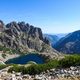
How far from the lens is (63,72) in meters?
31.9

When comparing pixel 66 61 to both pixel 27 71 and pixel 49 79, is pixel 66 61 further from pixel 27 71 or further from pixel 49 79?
pixel 49 79

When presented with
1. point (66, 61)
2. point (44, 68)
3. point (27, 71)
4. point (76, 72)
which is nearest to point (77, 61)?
point (66, 61)

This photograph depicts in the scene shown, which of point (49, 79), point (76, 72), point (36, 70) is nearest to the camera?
point (49, 79)

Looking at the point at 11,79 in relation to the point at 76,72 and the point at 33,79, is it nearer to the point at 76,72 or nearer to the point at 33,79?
the point at 33,79

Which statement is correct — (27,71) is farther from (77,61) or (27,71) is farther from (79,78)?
(79,78)

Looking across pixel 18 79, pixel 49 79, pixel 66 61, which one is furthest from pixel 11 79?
pixel 66 61

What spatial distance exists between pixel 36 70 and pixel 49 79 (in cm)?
1188

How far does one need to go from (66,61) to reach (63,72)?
35.4 feet

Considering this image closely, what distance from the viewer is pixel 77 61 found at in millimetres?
41750

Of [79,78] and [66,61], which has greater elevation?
[66,61]

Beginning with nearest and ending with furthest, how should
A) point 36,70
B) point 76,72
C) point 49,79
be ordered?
point 49,79 → point 76,72 → point 36,70

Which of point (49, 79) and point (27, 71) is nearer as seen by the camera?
point (49, 79)

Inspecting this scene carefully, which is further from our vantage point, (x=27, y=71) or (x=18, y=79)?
(x=27, y=71)

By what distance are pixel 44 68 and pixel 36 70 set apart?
4.23 feet
